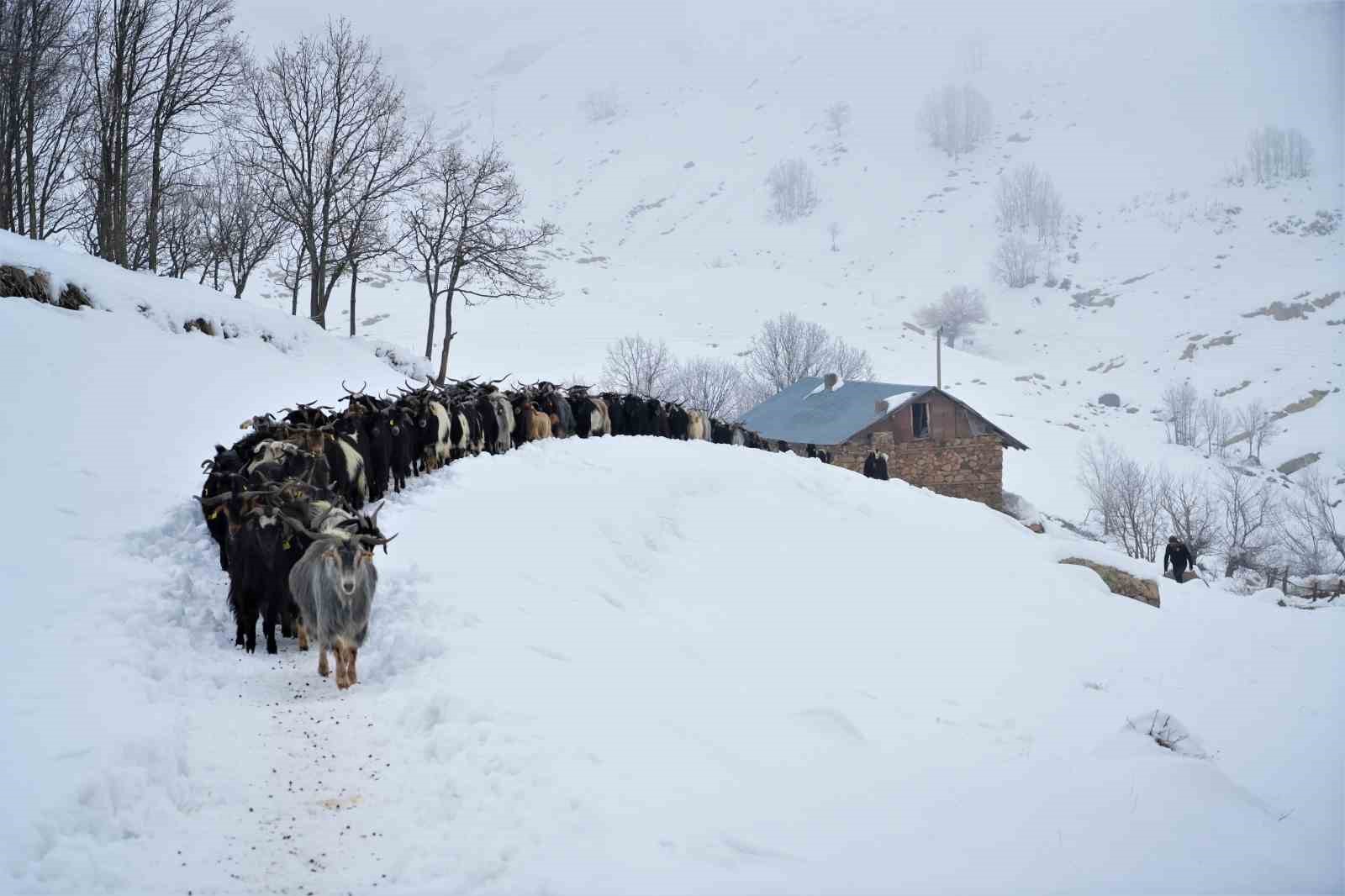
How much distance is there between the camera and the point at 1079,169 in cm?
13125

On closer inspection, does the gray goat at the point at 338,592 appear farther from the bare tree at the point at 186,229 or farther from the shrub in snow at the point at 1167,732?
the bare tree at the point at 186,229

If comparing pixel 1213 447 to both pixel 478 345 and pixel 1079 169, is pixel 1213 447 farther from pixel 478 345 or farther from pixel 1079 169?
pixel 1079 169

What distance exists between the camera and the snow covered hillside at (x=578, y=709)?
5.43 m

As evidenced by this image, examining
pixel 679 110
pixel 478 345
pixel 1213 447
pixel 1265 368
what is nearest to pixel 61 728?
pixel 478 345

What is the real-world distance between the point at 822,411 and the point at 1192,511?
68.7 feet

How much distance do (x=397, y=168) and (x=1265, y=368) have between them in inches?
2966

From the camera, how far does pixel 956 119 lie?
146m

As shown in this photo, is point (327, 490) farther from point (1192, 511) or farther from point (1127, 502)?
point (1192, 511)

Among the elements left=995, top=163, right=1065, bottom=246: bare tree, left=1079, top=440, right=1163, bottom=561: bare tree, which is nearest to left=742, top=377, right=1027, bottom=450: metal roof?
left=1079, top=440, right=1163, bottom=561: bare tree

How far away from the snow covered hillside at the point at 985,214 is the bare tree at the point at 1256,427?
1221mm

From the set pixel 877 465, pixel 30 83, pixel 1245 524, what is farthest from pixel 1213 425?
pixel 30 83

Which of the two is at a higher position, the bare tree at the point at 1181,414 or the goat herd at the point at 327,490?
the bare tree at the point at 1181,414

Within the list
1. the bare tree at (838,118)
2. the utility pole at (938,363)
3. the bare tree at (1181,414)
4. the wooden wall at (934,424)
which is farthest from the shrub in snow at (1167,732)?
the bare tree at (838,118)

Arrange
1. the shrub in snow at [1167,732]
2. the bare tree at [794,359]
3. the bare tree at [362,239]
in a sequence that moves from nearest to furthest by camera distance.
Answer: the shrub in snow at [1167,732]
the bare tree at [362,239]
the bare tree at [794,359]
